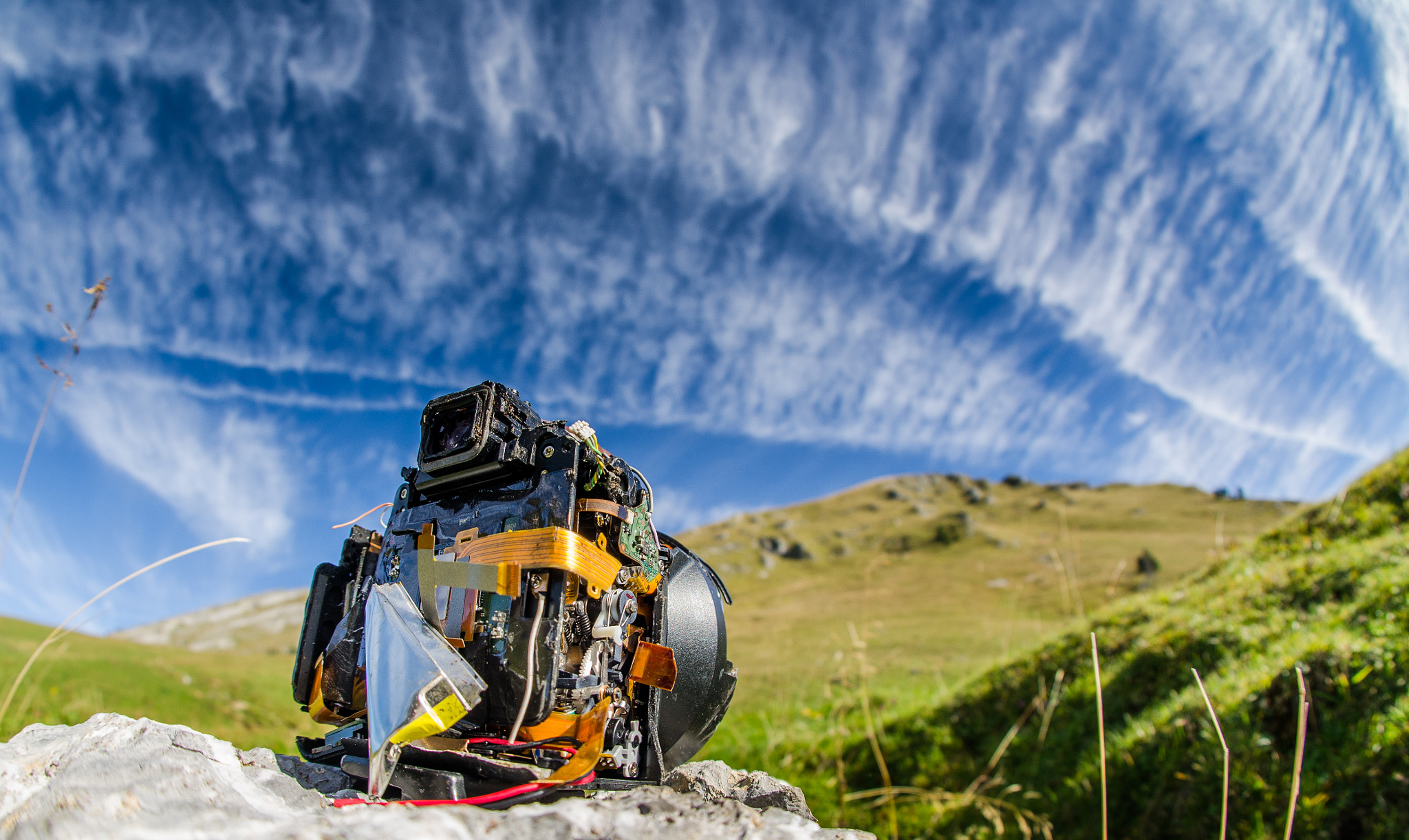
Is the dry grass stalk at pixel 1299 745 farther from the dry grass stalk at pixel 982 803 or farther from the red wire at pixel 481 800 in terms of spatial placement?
the red wire at pixel 481 800

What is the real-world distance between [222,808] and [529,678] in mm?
973

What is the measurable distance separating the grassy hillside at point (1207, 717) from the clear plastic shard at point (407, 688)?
4.80m

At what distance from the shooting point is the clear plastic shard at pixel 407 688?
2.19 metres

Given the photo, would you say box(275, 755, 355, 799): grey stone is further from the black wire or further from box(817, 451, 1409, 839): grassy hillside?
box(817, 451, 1409, 839): grassy hillside

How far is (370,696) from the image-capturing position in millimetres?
2297

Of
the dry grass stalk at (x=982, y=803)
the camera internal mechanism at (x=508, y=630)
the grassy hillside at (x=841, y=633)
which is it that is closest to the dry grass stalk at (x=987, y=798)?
the dry grass stalk at (x=982, y=803)

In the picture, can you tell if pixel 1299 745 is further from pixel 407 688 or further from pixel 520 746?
pixel 407 688

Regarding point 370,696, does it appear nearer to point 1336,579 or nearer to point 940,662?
point 1336,579

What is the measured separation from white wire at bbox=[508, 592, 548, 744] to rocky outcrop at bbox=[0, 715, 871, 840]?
0.59 metres

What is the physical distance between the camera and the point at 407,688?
2268 mm

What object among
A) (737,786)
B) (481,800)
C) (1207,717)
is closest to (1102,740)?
(737,786)

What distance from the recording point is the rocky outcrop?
1526 millimetres

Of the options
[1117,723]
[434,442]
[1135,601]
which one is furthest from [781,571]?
[434,442]

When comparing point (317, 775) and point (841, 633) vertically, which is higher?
point (841, 633)
